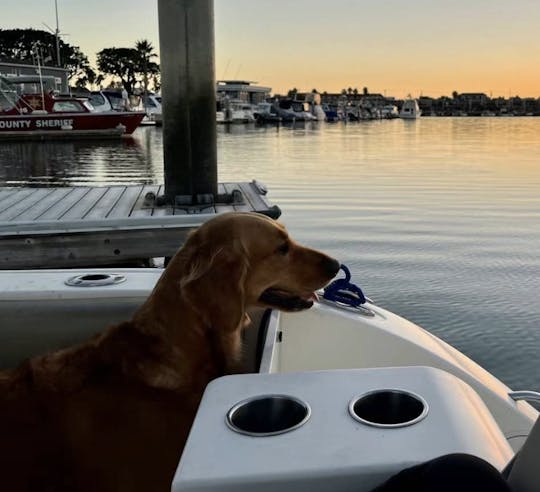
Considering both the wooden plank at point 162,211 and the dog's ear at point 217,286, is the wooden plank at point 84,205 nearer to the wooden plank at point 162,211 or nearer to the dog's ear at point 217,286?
the wooden plank at point 162,211

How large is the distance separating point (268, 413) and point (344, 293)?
2.24 m

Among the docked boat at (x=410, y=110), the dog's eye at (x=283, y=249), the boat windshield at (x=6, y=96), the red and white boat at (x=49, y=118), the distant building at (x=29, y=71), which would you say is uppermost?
the distant building at (x=29, y=71)

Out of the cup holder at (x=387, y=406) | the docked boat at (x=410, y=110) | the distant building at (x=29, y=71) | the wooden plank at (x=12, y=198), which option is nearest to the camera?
the cup holder at (x=387, y=406)

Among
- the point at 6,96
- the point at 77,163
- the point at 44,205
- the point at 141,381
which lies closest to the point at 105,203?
the point at 44,205

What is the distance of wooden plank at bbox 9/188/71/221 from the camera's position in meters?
7.00

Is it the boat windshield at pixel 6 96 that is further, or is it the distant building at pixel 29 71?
the distant building at pixel 29 71

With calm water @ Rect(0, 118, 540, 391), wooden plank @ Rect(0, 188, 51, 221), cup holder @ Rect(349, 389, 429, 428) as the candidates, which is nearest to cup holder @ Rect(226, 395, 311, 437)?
cup holder @ Rect(349, 389, 429, 428)

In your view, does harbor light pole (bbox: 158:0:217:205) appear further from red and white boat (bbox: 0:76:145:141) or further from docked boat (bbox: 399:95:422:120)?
docked boat (bbox: 399:95:422:120)

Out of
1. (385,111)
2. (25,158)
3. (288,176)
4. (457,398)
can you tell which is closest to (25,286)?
(457,398)

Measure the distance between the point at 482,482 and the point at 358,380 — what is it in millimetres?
495

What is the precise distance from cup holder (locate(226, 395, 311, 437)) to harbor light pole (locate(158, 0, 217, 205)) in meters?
5.95

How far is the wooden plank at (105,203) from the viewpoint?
22.8 ft

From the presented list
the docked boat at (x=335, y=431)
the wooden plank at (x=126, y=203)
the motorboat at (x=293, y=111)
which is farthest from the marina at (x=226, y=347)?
the motorboat at (x=293, y=111)

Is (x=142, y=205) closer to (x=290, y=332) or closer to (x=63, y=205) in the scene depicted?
(x=63, y=205)
